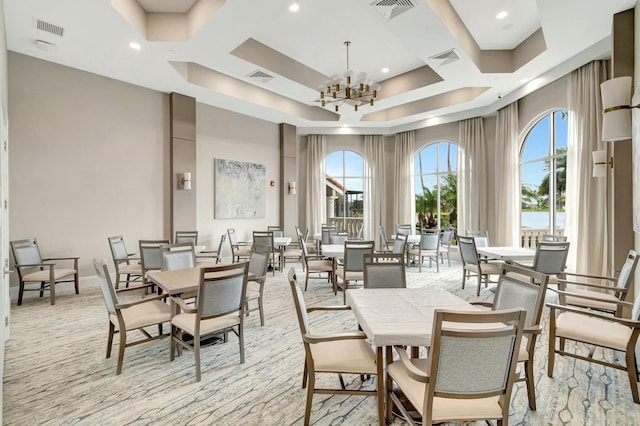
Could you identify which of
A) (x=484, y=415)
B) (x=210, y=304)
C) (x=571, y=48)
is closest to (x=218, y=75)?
(x=210, y=304)

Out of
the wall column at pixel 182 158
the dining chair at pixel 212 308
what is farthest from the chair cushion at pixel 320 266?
the wall column at pixel 182 158

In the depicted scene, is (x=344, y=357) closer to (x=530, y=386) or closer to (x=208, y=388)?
(x=208, y=388)

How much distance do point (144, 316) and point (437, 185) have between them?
8414 mm

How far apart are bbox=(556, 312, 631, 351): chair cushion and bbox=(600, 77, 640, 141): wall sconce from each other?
190cm

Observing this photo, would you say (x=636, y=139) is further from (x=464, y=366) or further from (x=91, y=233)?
(x=91, y=233)

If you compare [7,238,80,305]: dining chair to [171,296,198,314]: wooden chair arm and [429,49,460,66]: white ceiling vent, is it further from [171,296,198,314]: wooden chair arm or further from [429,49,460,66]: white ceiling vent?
[429,49,460,66]: white ceiling vent

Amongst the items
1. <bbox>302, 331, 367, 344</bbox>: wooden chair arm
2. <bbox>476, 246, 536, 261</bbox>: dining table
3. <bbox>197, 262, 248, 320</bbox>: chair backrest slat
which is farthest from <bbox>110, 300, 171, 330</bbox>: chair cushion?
<bbox>476, 246, 536, 261</bbox>: dining table

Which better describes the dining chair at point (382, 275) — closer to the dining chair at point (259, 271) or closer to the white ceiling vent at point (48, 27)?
the dining chair at point (259, 271)

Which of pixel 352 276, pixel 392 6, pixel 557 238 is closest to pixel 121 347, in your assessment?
pixel 352 276

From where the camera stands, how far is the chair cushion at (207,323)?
270 cm

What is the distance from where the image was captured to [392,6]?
3.96 m

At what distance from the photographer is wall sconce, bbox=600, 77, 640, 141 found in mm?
3297

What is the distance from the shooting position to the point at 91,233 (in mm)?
5758

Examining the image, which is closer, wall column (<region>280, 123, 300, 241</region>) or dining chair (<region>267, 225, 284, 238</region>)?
dining chair (<region>267, 225, 284, 238</region>)
